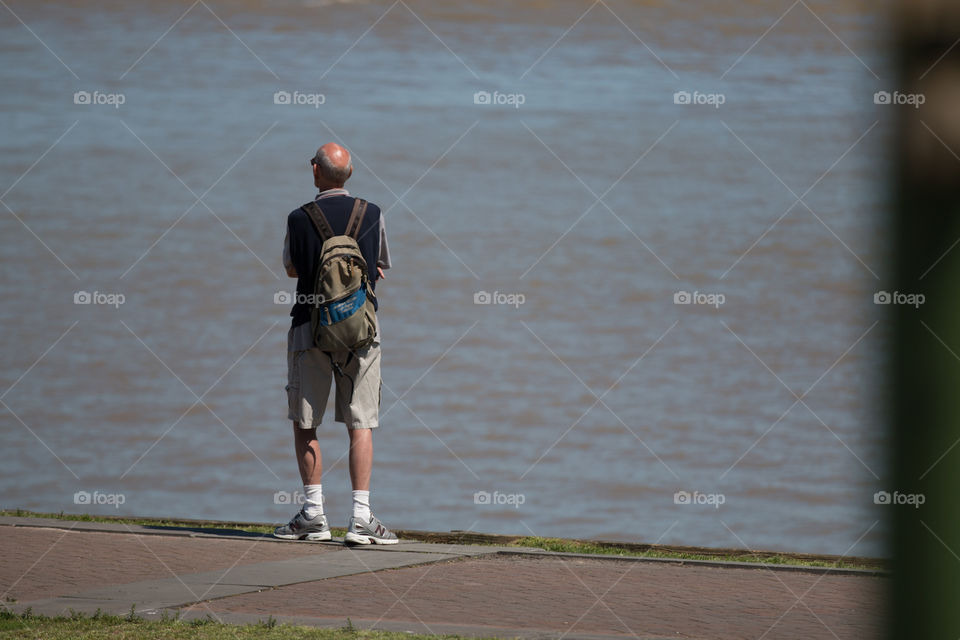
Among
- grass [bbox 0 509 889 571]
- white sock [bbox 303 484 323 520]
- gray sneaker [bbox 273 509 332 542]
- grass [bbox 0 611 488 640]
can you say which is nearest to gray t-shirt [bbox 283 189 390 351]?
white sock [bbox 303 484 323 520]

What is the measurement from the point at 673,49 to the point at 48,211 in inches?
350

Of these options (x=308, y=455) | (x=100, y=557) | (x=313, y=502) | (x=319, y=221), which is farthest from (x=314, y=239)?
(x=100, y=557)

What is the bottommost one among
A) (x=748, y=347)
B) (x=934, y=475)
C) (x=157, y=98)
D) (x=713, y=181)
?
(x=934, y=475)

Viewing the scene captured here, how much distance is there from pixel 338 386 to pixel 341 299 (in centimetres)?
52

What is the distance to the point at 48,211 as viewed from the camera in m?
17.7

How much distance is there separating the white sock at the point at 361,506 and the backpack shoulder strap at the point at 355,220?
1227 mm

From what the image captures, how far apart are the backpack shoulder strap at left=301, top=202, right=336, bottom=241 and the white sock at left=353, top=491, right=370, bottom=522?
1.23 metres

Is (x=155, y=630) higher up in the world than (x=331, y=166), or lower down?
lower down

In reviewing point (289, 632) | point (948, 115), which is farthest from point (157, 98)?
point (948, 115)

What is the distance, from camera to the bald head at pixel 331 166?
6703 millimetres

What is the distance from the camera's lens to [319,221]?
6594 millimetres

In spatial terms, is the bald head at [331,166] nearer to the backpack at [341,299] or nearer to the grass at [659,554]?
the backpack at [341,299]

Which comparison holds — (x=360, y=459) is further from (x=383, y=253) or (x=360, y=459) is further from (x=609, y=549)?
(x=609, y=549)

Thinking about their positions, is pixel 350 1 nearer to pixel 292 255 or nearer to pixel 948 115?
pixel 292 255
